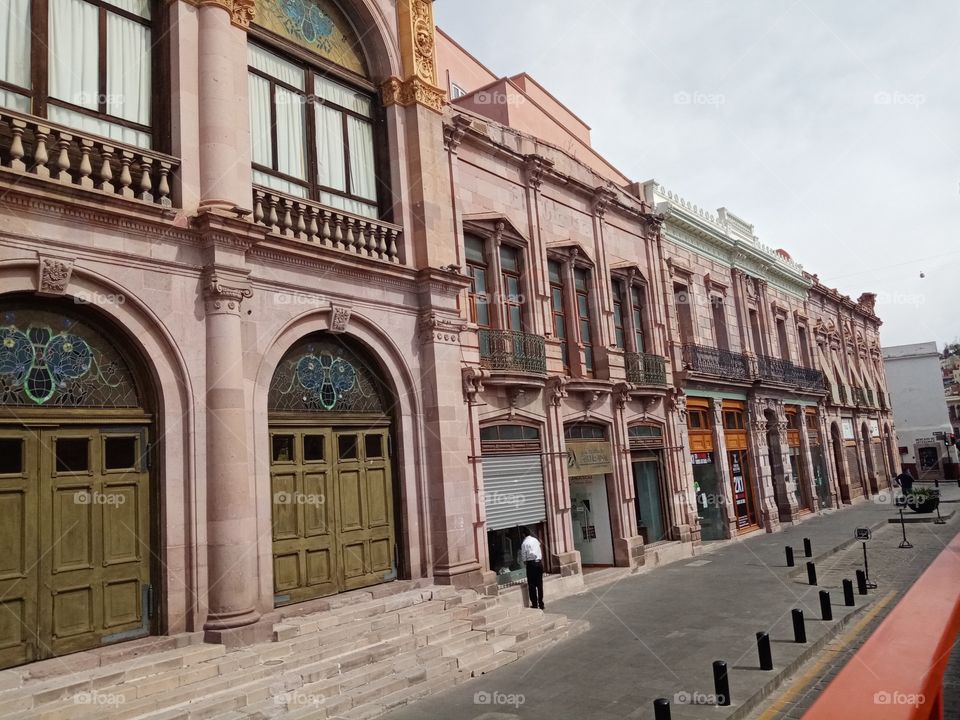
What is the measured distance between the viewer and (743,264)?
92.6ft

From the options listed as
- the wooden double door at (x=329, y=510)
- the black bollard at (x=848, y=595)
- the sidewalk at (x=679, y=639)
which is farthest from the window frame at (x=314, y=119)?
the black bollard at (x=848, y=595)

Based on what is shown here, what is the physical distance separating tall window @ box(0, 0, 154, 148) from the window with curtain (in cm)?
180

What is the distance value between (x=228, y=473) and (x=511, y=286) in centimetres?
905

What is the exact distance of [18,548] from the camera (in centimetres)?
738

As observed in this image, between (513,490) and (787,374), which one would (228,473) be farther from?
(787,374)

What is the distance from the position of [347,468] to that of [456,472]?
2.22 m

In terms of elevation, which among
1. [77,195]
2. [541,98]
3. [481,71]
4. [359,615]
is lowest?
[359,615]

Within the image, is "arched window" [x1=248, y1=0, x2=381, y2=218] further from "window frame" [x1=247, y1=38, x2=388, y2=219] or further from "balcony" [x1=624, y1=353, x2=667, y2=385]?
"balcony" [x1=624, y1=353, x2=667, y2=385]

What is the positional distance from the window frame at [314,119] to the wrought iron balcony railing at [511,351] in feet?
11.8

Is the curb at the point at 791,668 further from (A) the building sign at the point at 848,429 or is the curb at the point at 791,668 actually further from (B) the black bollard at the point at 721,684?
(A) the building sign at the point at 848,429

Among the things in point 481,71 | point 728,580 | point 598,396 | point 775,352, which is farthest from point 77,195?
point 775,352

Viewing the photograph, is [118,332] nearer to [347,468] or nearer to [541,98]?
[347,468]

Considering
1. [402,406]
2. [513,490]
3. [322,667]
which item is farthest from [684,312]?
[322,667]

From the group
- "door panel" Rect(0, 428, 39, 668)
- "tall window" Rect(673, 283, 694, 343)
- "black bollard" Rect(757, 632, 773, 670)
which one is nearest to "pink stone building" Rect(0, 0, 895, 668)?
"door panel" Rect(0, 428, 39, 668)
